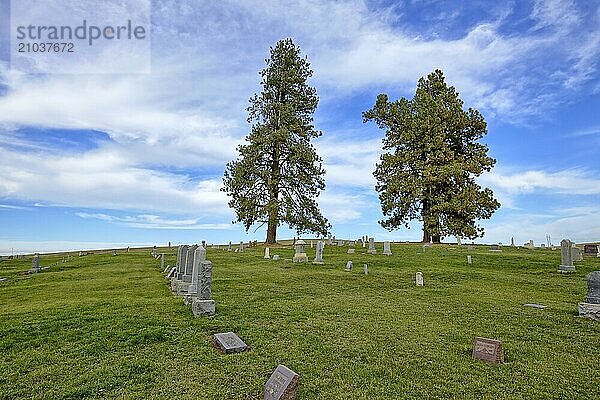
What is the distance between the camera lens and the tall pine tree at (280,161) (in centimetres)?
3519

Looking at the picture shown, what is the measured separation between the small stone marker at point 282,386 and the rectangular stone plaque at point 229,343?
1.90 meters

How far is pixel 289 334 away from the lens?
336 inches

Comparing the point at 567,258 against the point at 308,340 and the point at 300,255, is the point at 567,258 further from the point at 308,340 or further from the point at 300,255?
the point at 308,340

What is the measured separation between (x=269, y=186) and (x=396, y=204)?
39.0ft

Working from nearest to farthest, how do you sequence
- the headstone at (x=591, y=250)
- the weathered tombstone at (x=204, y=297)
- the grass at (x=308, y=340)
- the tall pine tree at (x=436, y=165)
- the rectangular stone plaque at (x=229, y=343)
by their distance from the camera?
the grass at (x=308, y=340) → the rectangular stone plaque at (x=229, y=343) → the weathered tombstone at (x=204, y=297) → the headstone at (x=591, y=250) → the tall pine tree at (x=436, y=165)

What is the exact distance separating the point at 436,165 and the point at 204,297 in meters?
30.0

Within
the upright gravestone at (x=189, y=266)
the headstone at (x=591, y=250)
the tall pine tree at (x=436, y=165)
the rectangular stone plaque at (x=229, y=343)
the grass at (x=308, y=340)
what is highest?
the tall pine tree at (x=436, y=165)

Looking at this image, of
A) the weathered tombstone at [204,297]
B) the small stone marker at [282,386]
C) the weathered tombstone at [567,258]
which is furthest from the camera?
the weathered tombstone at [567,258]

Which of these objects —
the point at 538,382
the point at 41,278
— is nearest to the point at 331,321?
the point at 538,382

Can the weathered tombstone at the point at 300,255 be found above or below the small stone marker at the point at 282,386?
above

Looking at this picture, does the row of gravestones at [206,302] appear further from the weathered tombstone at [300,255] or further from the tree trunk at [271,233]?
the tree trunk at [271,233]

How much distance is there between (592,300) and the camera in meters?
10.2

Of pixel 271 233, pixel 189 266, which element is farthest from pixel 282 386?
pixel 271 233

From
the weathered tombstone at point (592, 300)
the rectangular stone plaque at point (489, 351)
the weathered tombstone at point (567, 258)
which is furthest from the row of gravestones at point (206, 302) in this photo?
the weathered tombstone at point (567, 258)
